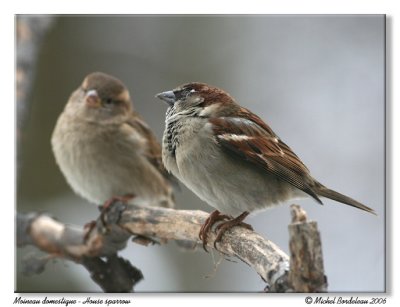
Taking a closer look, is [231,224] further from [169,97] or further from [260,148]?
[169,97]

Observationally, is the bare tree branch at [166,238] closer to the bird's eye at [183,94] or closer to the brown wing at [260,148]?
the brown wing at [260,148]

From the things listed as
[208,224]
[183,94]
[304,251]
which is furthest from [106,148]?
[304,251]

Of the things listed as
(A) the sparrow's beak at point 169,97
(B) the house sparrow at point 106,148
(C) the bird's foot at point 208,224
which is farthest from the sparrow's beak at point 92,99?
(C) the bird's foot at point 208,224

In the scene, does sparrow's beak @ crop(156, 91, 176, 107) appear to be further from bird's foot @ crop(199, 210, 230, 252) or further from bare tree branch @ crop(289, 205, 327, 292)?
bare tree branch @ crop(289, 205, 327, 292)

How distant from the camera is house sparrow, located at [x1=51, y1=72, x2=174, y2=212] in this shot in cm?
400

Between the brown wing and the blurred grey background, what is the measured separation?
1.73 ft

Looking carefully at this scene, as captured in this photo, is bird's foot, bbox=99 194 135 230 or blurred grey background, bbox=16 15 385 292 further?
bird's foot, bbox=99 194 135 230

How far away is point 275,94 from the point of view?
12.3 feet

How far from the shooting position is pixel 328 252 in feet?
11.2

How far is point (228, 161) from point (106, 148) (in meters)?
1.29

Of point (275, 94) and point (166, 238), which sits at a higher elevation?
point (275, 94)

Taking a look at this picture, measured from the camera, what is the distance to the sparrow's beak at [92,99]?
13.3 ft

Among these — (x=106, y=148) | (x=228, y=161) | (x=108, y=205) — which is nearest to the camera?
(x=228, y=161)

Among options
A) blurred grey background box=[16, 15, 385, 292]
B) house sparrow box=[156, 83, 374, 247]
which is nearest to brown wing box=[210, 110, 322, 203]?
house sparrow box=[156, 83, 374, 247]
